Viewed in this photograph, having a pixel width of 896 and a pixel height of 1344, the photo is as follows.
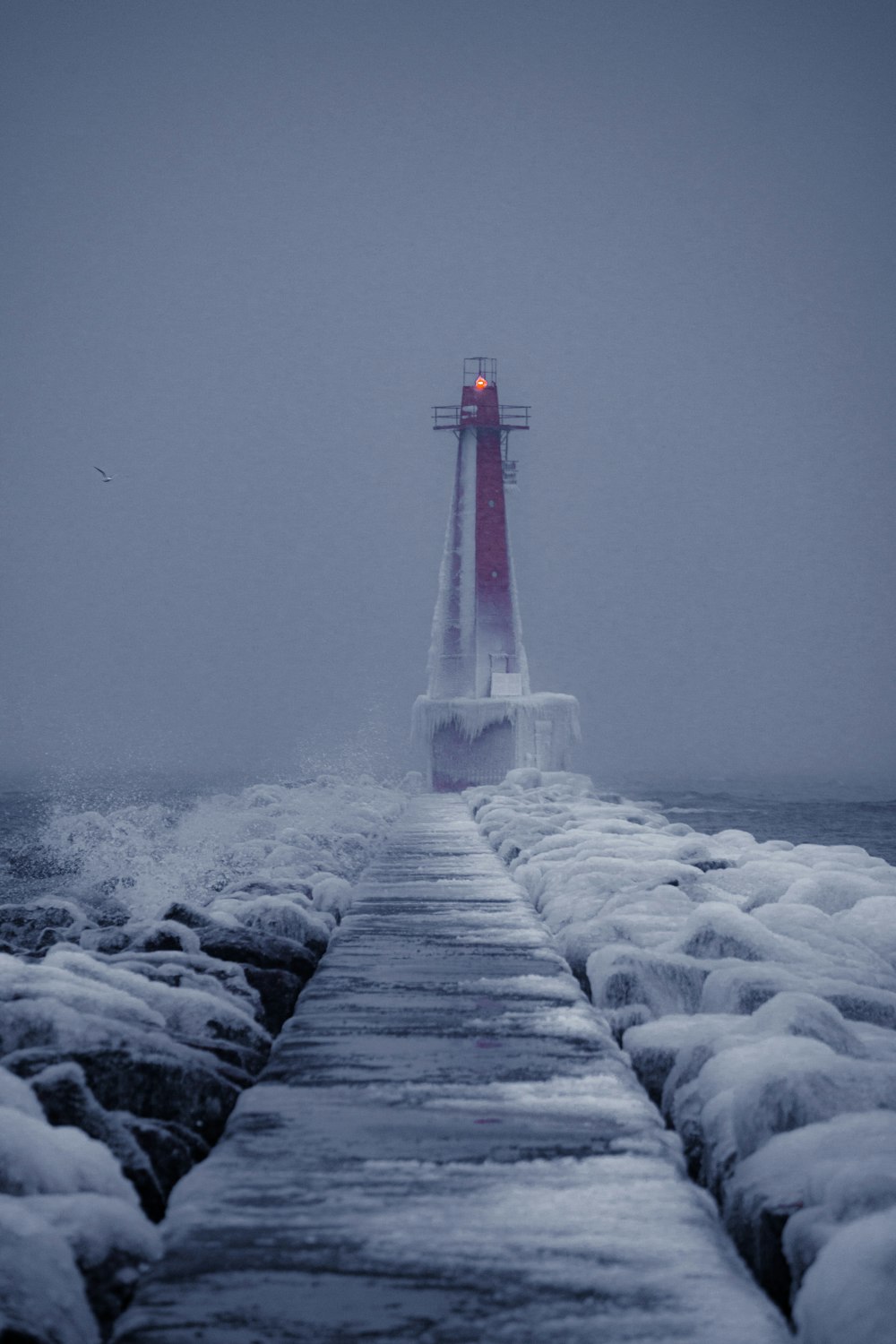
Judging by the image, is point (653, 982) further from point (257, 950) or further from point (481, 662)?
point (481, 662)

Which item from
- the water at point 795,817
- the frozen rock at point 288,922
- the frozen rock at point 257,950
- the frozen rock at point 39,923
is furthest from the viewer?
the water at point 795,817

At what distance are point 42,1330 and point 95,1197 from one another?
44 centimetres

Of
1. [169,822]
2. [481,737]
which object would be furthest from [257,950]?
[481,737]

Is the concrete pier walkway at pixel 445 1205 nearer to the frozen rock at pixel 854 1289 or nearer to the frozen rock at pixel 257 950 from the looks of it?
the frozen rock at pixel 854 1289

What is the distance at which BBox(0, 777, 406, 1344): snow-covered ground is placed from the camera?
6.23 feet

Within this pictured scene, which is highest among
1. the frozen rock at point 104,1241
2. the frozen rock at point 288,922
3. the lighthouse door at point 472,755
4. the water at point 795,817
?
the frozen rock at point 104,1241

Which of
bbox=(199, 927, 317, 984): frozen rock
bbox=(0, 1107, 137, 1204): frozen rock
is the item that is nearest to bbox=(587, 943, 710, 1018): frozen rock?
bbox=(199, 927, 317, 984): frozen rock

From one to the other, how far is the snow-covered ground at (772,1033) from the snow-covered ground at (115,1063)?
4.40 feet

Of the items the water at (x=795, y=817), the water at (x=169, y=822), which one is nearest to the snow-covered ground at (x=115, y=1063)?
the water at (x=169, y=822)

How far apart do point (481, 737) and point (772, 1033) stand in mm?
19365

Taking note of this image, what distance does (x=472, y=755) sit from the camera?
22.4 meters

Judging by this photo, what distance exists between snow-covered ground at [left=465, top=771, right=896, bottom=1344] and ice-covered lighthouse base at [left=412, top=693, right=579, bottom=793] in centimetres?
1476

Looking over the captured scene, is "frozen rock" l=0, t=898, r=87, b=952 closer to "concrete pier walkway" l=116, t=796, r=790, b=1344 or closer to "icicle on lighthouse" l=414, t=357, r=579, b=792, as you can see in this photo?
"concrete pier walkway" l=116, t=796, r=790, b=1344

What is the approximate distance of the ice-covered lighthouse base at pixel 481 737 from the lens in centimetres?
2222
